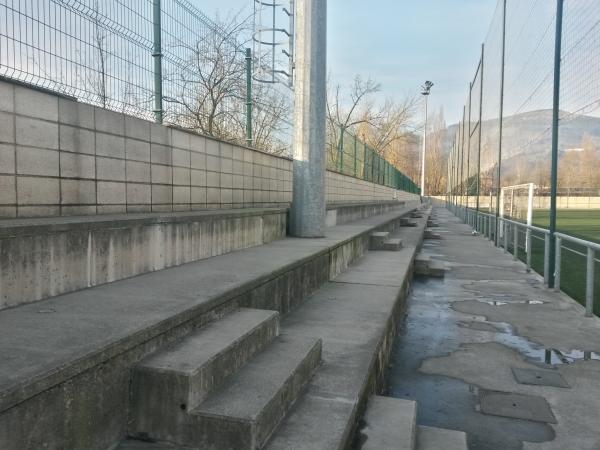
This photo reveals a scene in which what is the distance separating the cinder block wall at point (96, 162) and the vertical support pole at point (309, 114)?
3.95 feet

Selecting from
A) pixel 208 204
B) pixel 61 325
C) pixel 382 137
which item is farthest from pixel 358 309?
pixel 382 137

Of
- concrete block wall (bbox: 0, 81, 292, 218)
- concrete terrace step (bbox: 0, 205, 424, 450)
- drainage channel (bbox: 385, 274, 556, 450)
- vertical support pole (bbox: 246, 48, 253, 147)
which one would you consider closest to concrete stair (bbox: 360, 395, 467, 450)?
concrete terrace step (bbox: 0, 205, 424, 450)

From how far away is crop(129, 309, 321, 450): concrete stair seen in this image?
187 cm

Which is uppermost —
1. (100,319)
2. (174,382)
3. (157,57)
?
(157,57)

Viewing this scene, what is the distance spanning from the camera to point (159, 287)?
3.05 metres

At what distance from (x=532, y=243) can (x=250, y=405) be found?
52.1 ft

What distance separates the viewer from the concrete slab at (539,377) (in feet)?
12.0

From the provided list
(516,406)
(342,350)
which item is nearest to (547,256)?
(516,406)

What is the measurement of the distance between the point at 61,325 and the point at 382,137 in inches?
1844

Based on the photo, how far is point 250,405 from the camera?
1.96 m

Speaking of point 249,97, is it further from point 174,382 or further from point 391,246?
point 174,382

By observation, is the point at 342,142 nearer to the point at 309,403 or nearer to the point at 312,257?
the point at 312,257

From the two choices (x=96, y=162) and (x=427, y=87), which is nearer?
(x=96, y=162)

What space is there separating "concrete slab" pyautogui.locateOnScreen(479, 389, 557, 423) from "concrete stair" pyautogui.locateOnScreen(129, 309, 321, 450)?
5.03ft
